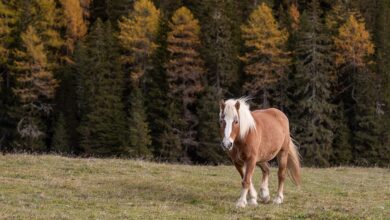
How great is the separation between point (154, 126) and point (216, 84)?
728 cm

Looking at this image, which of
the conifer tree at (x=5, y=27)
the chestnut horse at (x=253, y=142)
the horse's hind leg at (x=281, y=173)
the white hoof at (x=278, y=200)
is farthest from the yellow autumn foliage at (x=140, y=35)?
the white hoof at (x=278, y=200)

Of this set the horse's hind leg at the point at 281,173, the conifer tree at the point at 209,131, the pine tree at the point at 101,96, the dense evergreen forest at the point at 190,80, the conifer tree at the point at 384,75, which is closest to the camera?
the horse's hind leg at the point at 281,173

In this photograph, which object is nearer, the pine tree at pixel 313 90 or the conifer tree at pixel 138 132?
the conifer tree at pixel 138 132

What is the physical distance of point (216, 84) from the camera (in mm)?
58469

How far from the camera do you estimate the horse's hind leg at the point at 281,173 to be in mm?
12914

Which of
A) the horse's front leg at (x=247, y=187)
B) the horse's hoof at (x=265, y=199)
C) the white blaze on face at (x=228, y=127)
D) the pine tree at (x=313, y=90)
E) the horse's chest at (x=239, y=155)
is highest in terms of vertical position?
the pine tree at (x=313, y=90)

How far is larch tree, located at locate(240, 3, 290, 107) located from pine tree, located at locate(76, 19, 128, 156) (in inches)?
489

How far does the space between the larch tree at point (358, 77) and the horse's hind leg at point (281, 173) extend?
43625 millimetres

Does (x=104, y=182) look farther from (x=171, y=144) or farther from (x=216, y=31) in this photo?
(x=216, y=31)

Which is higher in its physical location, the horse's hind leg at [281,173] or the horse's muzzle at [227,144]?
the horse's muzzle at [227,144]

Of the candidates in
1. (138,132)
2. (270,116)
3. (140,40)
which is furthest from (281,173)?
(140,40)

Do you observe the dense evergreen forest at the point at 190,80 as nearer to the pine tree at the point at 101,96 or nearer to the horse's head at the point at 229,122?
the pine tree at the point at 101,96

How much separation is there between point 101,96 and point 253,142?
45.8 meters

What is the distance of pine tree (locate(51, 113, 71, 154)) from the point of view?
55312 mm
